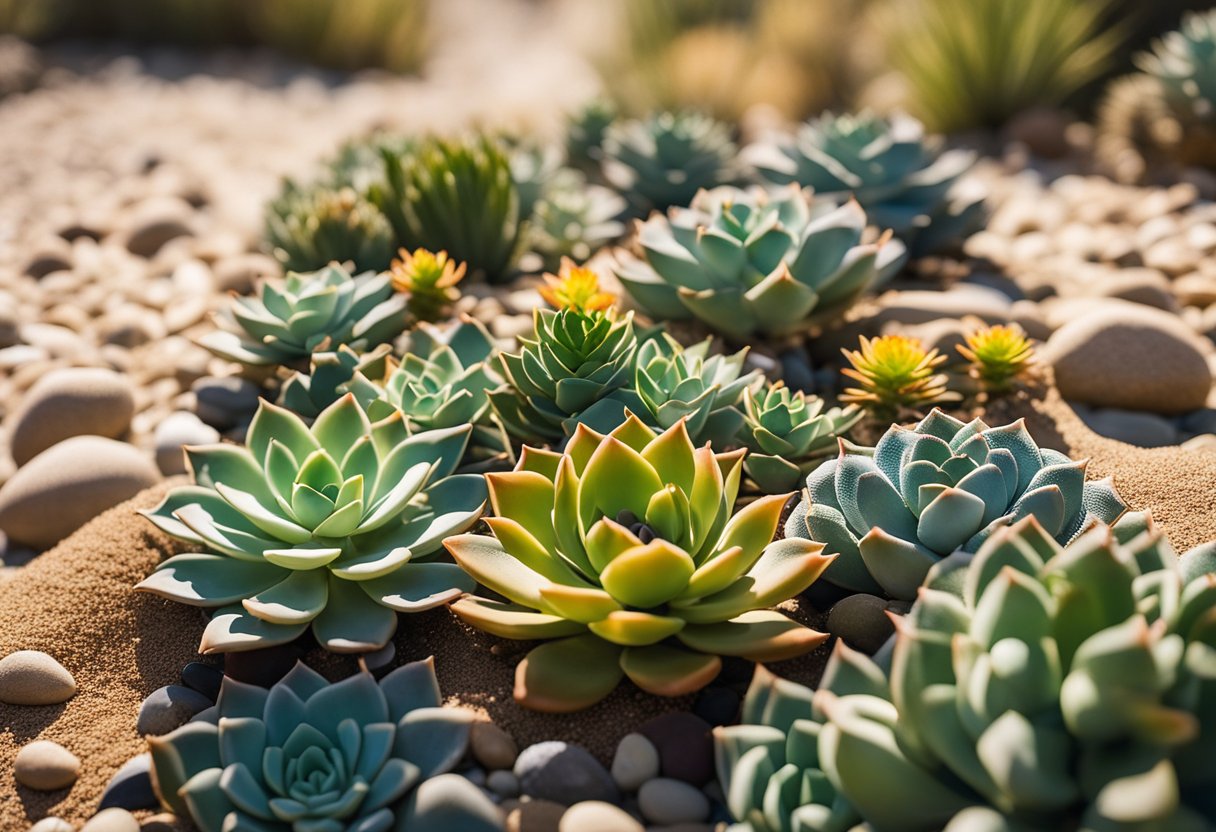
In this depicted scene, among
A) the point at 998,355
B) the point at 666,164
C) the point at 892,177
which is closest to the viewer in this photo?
the point at 998,355

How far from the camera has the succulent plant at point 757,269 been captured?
8.70 ft

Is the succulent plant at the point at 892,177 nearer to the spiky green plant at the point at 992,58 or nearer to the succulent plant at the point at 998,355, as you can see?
the succulent plant at the point at 998,355

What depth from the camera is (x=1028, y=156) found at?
4914 mm

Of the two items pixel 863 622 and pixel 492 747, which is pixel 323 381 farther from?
pixel 863 622

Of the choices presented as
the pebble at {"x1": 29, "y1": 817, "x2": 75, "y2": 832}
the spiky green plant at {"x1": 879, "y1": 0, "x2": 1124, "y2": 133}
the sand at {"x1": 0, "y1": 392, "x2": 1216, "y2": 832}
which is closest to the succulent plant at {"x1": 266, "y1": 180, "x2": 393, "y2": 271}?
the sand at {"x1": 0, "y1": 392, "x2": 1216, "y2": 832}

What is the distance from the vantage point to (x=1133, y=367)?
106 inches

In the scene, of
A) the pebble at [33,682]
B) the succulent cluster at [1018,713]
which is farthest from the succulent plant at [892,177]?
the pebble at [33,682]

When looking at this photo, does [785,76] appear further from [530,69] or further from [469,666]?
[469,666]

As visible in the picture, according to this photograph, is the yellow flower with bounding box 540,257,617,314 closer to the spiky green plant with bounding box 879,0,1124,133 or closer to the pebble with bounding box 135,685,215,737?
the pebble with bounding box 135,685,215,737

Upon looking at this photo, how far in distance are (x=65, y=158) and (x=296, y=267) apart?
8.51 feet

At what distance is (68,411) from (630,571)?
1876 mm

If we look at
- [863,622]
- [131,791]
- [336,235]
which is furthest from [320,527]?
[336,235]

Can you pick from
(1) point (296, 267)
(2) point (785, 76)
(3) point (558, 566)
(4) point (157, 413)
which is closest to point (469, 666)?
(3) point (558, 566)

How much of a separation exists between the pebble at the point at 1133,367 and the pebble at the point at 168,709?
2252mm
